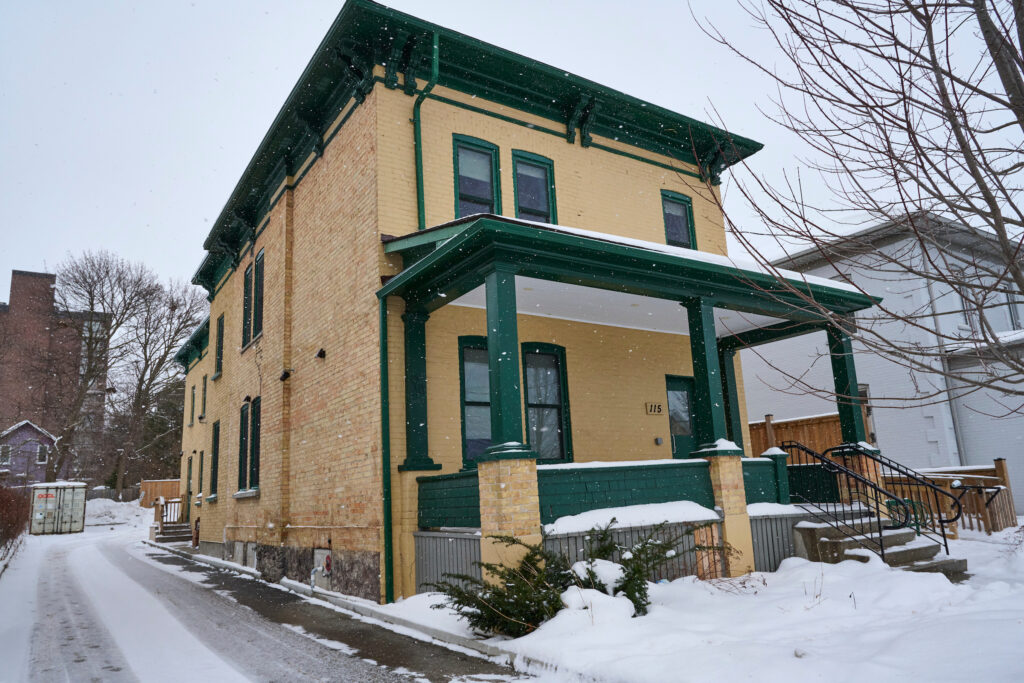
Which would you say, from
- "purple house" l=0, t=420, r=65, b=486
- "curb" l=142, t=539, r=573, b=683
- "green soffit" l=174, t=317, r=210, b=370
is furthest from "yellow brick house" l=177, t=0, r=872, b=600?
"purple house" l=0, t=420, r=65, b=486

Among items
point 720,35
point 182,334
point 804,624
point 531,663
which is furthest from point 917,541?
point 182,334

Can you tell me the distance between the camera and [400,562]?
358 inches

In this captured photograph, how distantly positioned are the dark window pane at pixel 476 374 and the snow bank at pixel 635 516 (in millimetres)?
2975

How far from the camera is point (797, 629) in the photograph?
5.93 m

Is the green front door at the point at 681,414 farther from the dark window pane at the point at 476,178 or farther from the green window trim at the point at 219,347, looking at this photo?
the green window trim at the point at 219,347

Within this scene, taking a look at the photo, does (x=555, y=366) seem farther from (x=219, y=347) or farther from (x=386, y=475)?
(x=219, y=347)

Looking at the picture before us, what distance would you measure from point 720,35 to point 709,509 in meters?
6.49

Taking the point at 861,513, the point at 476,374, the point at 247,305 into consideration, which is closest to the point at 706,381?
the point at 861,513

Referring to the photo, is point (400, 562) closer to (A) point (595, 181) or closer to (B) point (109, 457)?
(A) point (595, 181)

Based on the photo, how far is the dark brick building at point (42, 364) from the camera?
3803cm

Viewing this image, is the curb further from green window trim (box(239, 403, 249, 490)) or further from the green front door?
the green front door

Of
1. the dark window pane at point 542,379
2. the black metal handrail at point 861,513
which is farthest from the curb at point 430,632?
→ the black metal handrail at point 861,513

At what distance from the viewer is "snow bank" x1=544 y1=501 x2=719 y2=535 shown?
756cm

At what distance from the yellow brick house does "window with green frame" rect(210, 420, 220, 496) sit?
461cm
